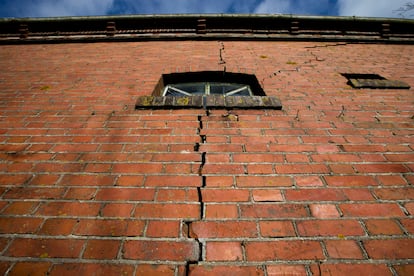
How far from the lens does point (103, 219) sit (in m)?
1.07

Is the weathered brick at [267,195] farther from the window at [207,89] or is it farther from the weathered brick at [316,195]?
the window at [207,89]

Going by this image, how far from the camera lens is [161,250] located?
0.95 meters

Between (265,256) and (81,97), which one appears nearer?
(265,256)

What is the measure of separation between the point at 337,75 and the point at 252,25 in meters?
1.71

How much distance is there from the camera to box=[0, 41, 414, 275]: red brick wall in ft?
3.09


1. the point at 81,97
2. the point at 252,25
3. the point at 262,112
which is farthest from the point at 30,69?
the point at 252,25

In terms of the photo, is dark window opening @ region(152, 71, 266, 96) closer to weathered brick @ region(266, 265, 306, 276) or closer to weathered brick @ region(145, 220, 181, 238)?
weathered brick @ region(145, 220, 181, 238)

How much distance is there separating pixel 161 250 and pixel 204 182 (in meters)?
0.43

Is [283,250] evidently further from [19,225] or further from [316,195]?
[19,225]

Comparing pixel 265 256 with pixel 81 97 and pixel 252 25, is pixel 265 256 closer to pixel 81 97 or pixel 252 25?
pixel 81 97

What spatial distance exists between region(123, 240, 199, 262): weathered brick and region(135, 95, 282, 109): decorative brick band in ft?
3.78

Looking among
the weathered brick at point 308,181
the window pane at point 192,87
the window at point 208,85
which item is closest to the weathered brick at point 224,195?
the weathered brick at point 308,181

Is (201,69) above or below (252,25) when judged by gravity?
below

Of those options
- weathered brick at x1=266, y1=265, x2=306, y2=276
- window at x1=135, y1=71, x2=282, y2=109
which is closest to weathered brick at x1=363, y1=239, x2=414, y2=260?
weathered brick at x1=266, y1=265, x2=306, y2=276
